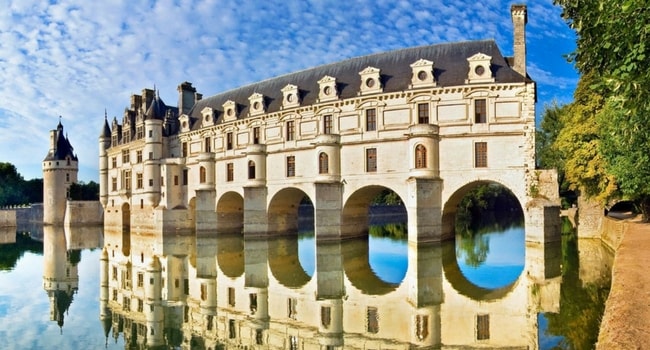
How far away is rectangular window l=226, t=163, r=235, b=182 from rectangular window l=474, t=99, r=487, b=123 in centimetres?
1838

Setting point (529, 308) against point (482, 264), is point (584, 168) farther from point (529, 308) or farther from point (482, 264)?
point (529, 308)

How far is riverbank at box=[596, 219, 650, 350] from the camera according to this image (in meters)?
7.15

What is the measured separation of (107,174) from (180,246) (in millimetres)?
25649

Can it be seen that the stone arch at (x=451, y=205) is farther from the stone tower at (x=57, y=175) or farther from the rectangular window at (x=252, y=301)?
the stone tower at (x=57, y=175)

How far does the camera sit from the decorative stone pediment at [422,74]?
2712 centimetres

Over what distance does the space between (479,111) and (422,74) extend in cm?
391

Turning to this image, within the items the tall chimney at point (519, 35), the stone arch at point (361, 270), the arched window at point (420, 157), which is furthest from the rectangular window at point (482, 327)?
the tall chimney at point (519, 35)

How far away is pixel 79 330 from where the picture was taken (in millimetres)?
12672

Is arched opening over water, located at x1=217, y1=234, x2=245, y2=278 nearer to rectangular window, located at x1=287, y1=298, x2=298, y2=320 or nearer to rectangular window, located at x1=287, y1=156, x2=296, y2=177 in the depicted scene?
rectangular window, located at x1=287, y1=298, x2=298, y2=320

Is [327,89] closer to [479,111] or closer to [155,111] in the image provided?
[479,111]

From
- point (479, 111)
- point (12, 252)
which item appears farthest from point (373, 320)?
point (12, 252)

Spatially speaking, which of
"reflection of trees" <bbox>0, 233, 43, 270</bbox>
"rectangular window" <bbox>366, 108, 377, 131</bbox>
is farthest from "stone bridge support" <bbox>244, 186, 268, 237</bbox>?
"reflection of trees" <bbox>0, 233, 43, 270</bbox>

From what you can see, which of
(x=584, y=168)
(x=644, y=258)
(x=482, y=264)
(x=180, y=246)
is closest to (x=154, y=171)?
(x=180, y=246)

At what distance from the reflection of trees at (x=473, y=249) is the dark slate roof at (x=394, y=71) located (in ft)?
30.5
